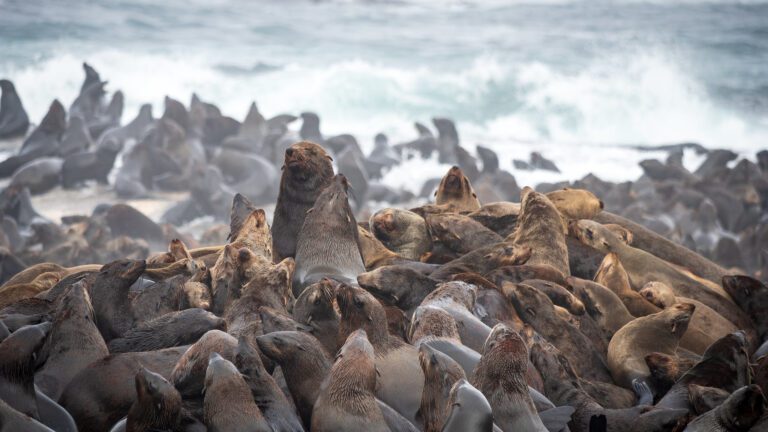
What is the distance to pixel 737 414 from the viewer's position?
3.26m

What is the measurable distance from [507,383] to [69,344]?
2021 millimetres

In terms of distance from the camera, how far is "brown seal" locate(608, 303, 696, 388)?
434 cm

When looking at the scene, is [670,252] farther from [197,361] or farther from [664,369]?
[197,361]

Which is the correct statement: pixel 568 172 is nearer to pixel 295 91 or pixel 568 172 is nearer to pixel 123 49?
pixel 295 91

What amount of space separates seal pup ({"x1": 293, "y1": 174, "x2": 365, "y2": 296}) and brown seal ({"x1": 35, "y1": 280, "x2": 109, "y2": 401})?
139 cm

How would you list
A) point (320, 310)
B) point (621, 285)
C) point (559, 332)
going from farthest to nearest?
point (621, 285) → point (559, 332) → point (320, 310)

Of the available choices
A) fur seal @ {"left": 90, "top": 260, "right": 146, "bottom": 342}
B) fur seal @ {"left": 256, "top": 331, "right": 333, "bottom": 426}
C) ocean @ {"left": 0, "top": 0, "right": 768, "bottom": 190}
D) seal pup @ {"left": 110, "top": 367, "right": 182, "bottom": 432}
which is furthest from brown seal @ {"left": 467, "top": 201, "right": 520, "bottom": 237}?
ocean @ {"left": 0, "top": 0, "right": 768, "bottom": 190}

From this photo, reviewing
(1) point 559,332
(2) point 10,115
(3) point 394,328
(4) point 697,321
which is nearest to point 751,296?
(4) point 697,321

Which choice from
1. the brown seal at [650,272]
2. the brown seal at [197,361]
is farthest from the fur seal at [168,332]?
the brown seal at [650,272]

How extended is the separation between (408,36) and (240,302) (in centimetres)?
3843

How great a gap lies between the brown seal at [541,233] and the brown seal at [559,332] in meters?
0.75

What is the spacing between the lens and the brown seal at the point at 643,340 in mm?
4340

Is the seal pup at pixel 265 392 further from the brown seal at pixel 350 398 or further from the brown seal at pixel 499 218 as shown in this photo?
the brown seal at pixel 499 218

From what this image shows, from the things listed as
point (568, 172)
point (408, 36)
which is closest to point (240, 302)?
point (568, 172)
